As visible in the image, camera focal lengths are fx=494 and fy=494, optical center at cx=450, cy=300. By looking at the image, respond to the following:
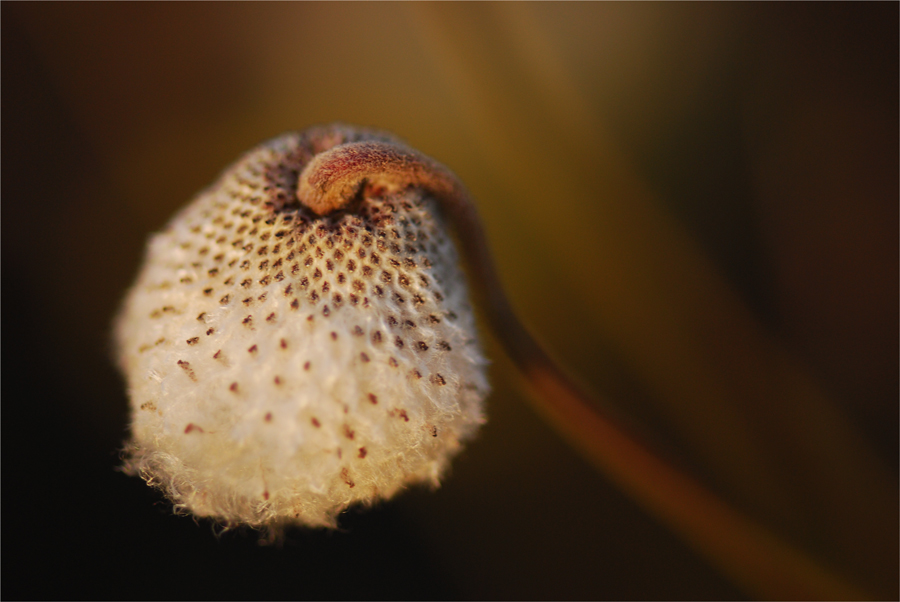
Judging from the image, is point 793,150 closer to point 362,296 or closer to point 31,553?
point 362,296

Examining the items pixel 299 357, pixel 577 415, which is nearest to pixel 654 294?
pixel 577 415

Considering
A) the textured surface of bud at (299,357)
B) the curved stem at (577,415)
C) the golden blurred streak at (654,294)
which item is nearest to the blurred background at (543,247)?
the golden blurred streak at (654,294)

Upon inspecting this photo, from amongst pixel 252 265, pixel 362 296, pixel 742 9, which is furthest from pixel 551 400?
pixel 742 9

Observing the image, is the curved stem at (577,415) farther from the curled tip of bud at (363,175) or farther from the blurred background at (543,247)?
the blurred background at (543,247)

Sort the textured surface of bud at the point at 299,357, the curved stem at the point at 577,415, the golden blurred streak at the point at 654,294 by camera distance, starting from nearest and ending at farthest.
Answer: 1. the textured surface of bud at the point at 299,357
2. the curved stem at the point at 577,415
3. the golden blurred streak at the point at 654,294

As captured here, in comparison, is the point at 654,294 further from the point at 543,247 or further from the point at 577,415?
the point at 577,415
